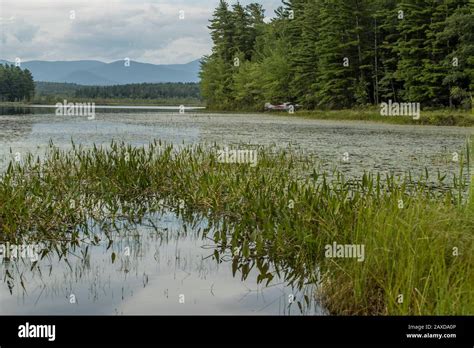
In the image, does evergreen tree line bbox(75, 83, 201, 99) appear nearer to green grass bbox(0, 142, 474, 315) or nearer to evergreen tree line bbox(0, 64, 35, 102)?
evergreen tree line bbox(0, 64, 35, 102)

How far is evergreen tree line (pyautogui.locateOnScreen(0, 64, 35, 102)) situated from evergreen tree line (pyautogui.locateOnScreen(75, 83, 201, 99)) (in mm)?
10438

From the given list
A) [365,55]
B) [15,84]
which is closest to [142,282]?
[365,55]

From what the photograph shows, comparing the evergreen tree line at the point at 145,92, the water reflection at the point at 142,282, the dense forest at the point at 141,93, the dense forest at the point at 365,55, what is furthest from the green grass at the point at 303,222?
the evergreen tree line at the point at 145,92

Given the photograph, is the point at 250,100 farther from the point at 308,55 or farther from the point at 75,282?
the point at 75,282

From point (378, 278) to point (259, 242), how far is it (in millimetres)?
1727

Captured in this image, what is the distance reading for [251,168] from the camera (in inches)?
397

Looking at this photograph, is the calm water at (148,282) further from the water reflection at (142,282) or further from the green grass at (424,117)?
the green grass at (424,117)

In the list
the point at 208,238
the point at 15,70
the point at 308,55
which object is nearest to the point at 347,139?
the point at 208,238

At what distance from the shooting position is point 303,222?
21.7 ft

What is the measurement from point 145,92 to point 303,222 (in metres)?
97.0

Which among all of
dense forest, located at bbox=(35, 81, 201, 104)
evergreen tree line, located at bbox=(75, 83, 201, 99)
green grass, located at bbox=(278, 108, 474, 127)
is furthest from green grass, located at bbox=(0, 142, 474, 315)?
evergreen tree line, located at bbox=(75, 83, 201, 99)

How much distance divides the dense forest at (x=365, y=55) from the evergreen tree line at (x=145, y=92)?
39.5 m

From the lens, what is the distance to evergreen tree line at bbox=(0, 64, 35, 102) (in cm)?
8069

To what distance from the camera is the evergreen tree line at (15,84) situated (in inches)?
3177
